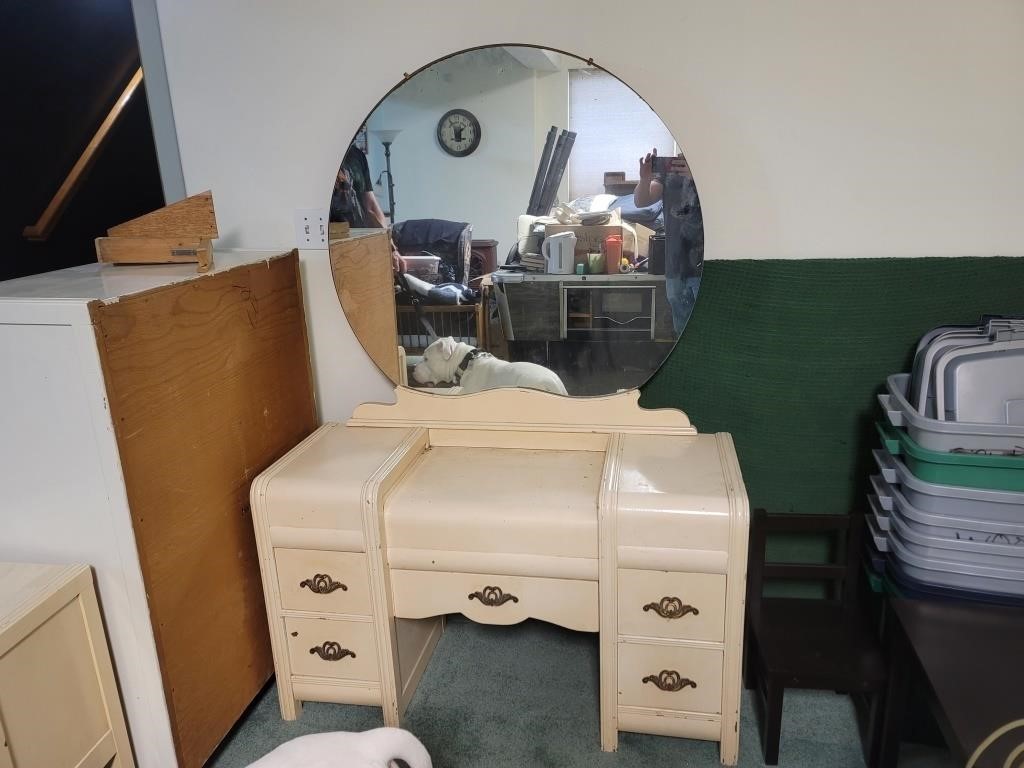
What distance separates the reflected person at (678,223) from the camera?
162 centimetres

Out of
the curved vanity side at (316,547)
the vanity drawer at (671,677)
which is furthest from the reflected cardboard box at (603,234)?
the vanity drawer at (671,677)

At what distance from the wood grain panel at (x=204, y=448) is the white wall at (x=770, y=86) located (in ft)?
1.64

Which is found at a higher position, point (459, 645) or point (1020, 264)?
point (1020, 264)

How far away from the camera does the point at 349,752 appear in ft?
3.26

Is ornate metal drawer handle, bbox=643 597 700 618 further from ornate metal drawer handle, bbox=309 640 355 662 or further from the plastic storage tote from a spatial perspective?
ornate metal drawer handle, bbox=309 640 355 662

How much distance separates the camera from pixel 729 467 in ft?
4.99

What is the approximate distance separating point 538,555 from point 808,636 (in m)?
0.62

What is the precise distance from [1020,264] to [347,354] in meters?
1.59

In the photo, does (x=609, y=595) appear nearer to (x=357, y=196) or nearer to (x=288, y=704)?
(x=288, y=704)

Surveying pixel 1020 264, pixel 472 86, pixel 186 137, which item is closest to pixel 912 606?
pixel 1020 264

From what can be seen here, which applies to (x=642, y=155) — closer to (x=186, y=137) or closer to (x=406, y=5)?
(x=406, y=5)

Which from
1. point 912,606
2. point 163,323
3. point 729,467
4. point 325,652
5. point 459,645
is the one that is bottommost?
point 459,645

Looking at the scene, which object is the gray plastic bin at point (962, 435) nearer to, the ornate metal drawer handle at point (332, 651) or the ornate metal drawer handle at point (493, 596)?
the ornate metal drawer handle at point (493, 596)

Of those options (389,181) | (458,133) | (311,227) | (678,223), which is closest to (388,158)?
(389,181)
